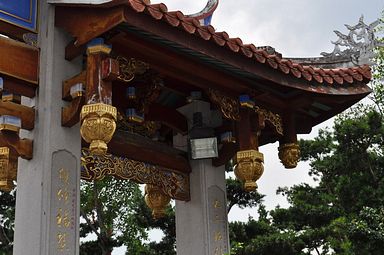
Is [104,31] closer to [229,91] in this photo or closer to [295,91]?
[229,91]

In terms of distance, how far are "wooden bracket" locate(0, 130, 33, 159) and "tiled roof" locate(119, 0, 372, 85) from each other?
1.72m

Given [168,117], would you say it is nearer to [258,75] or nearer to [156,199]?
[156,199]

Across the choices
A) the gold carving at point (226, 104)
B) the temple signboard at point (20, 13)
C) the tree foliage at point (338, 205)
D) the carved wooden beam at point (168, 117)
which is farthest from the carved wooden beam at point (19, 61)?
→ the tree foliage at point (338, 205)

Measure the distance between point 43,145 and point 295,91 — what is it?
3319 mm

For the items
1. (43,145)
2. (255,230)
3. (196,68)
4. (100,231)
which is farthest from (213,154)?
(100,231)

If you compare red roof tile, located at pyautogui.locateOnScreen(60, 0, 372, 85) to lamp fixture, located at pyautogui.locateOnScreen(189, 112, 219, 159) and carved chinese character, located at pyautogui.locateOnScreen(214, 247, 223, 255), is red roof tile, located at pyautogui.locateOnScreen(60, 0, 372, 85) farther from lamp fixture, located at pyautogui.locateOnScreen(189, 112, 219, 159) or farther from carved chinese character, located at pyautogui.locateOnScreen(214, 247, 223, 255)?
carved chinese character, located at pyautogui.locateOnScreen(214, 247, 223, 255)

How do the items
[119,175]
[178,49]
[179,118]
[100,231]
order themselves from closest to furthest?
1. [178,49]
2. [119,175]
3. [179,118]
4. [100,231]

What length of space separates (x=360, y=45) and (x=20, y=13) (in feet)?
14.3

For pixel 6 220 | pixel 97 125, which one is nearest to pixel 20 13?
pixel 97 125

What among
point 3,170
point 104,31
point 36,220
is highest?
point 104,31

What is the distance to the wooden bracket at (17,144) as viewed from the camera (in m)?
5.86

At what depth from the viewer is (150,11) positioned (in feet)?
18.2

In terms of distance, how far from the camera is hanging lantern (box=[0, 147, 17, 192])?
20.8ft

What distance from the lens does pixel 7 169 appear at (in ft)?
21.1
